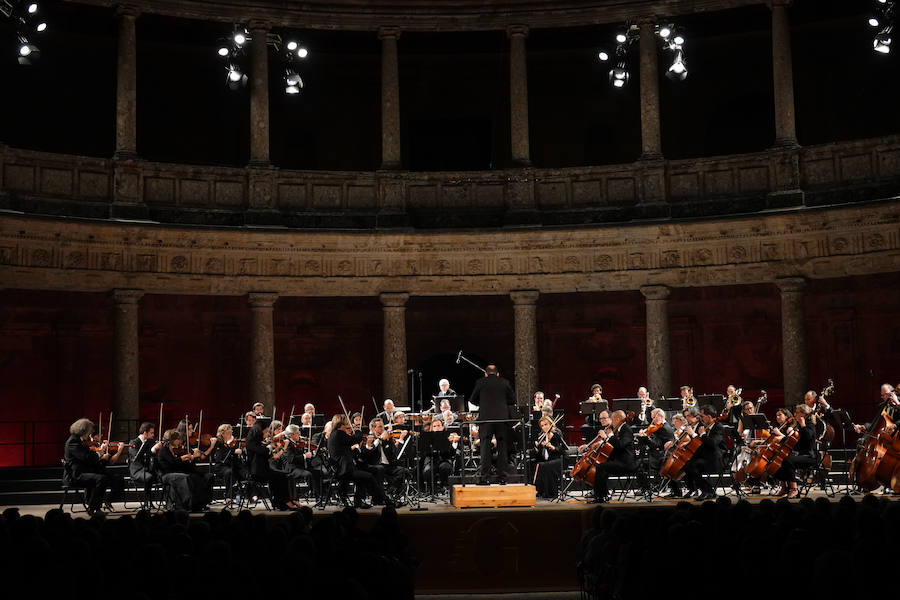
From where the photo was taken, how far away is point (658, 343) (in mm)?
19516

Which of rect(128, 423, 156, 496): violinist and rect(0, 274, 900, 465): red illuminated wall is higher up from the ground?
rect(0, 274, 900, 465): red illuminated wall

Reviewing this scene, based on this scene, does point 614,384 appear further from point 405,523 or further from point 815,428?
point 405,523

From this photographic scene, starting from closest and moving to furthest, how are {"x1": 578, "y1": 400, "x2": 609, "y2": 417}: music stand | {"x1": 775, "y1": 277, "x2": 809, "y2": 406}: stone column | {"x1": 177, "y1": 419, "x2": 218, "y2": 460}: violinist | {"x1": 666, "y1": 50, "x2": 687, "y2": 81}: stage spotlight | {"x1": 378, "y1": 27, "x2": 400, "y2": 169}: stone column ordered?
{"x1": 177, "y1": 419, "x2": 218, "y2": 460}: violinist < {"x1": 578, "y1": 400, "x2": 609, "y2": 417}: music stand < {"x1": 775, "y1": 277, "x2": 809, "y2": 406}: stone column < {"x1": 666, "y1": 50, "x2": 687, "y2": 81}: stage spotlight < {"x1": 378, "y1": 27, "x2": 400, "y2": 169}: stone column

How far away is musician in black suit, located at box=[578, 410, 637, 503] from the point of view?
14.3 metres

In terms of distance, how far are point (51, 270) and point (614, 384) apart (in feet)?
37.8

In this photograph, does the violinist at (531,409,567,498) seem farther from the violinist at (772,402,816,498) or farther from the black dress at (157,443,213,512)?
the black dress at (157,443,213,512)

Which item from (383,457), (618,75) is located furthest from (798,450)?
(618,75)

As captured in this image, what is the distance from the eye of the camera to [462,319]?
2323 cm

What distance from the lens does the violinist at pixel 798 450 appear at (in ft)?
47.5

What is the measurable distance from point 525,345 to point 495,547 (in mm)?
9223

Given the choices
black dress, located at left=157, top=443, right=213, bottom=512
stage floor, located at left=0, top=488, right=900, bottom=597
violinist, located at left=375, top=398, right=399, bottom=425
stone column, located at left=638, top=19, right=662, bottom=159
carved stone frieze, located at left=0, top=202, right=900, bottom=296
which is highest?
stone column, located at left=638, top=19, right=662, bottom=159

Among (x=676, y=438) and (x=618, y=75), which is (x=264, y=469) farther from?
(x=618, y=75)

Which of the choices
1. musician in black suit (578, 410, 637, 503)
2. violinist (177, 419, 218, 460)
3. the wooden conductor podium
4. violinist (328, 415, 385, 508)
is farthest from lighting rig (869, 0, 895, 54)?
violinist (177, 419, 218, 460)

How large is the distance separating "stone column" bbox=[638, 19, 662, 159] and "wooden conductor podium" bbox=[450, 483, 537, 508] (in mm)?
9055
